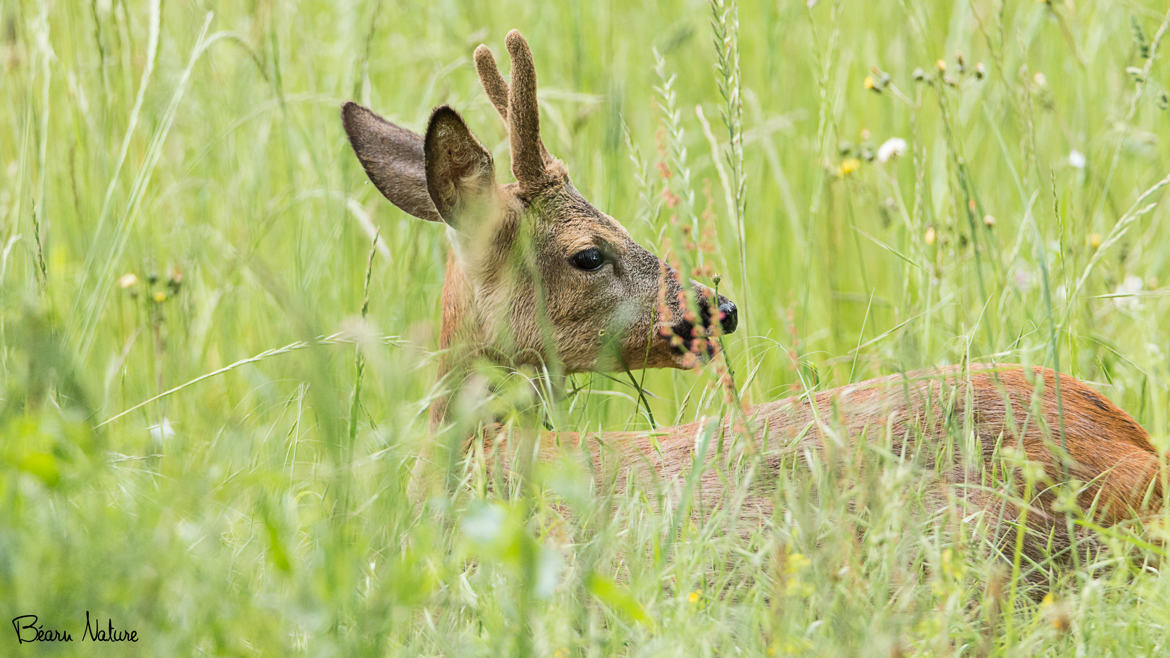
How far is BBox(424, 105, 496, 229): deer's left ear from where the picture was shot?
3248 mm

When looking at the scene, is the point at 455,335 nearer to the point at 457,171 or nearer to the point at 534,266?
the point at 534,266

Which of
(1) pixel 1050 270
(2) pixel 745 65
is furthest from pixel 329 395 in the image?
(2) pixel 745 65

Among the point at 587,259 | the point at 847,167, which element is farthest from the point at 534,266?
the point at 847,167

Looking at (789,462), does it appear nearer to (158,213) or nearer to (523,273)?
(523,273)

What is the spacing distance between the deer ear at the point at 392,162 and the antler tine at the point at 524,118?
0.26m

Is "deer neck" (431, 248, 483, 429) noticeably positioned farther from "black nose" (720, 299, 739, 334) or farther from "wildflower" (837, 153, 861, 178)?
"wildflower" (837, 153, 861, 178)

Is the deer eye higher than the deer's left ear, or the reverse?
the deer's left ear

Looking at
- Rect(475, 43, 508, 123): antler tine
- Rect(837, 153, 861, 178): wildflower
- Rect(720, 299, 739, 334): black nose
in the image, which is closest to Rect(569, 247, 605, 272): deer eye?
Rect(720, 299, 739, 334): black nose

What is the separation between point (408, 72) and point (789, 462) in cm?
314

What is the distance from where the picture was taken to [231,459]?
2.69 meters

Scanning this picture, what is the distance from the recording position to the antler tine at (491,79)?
3666 mm

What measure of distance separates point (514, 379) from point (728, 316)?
0.52 metres

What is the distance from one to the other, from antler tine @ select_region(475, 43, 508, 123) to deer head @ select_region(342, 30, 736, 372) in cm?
28

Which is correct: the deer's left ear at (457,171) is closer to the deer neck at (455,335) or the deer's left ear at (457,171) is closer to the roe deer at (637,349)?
the roe deer at (637,349)
